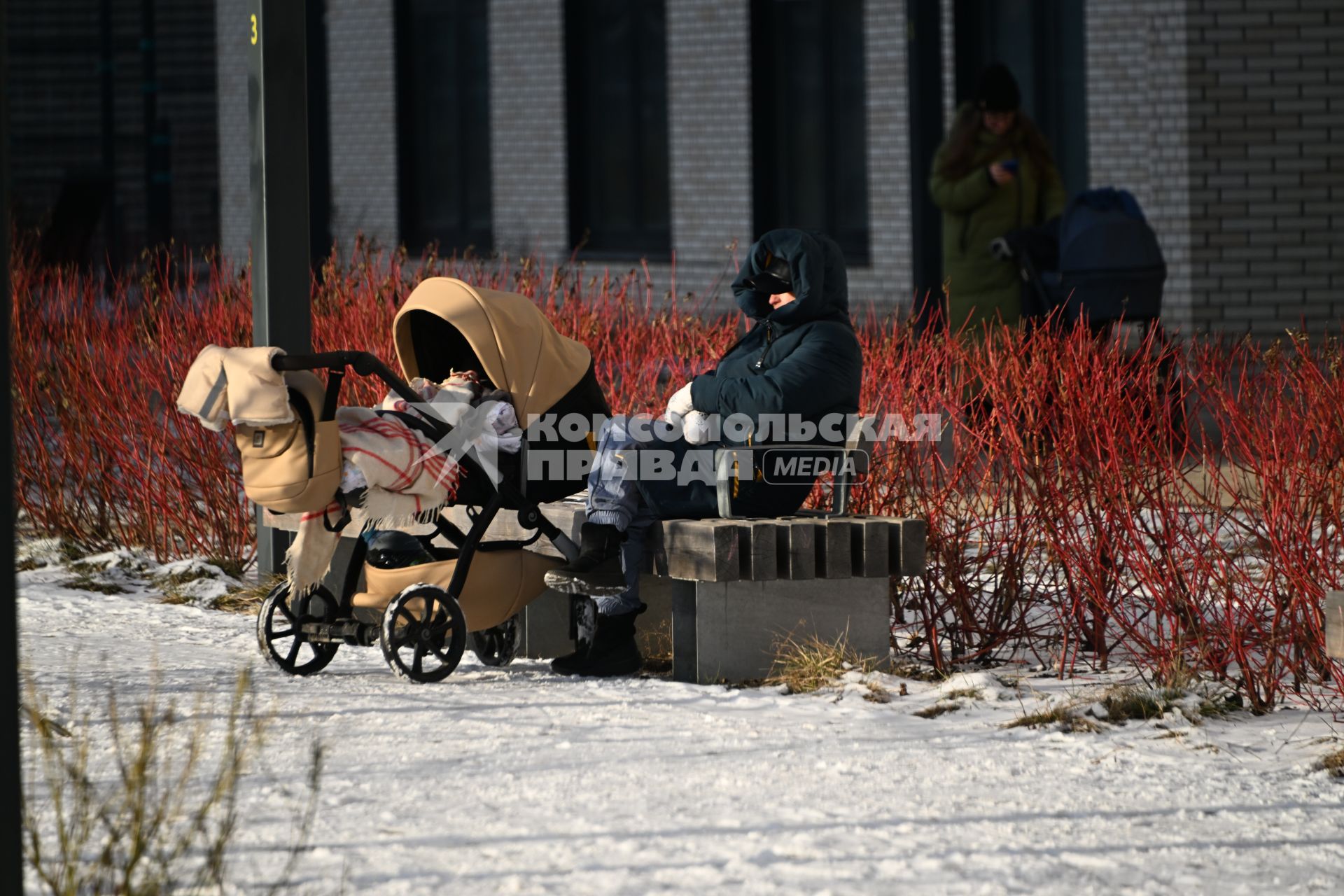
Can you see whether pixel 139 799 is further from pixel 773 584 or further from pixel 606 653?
pixel 773 584

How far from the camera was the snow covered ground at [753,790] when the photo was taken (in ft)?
12.1

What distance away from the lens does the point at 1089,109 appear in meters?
13.5

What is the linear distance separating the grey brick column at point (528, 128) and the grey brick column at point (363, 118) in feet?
4.39

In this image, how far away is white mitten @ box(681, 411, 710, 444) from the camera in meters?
5.46

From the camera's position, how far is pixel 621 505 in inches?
215

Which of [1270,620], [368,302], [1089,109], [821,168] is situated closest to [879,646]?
[1270,620]

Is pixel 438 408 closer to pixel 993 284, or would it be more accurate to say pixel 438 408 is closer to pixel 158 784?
pixel 158 784

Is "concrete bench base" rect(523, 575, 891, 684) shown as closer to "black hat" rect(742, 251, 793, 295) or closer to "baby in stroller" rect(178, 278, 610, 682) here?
"baby in stroller" rect(178, 278, 610, 682)

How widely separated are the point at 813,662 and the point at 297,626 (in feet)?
4.82

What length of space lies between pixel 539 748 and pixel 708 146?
12507 millimetres

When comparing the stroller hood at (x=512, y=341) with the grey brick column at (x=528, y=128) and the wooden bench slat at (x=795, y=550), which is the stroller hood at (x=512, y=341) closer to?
the wooden bench slat at (x=795, y=550)

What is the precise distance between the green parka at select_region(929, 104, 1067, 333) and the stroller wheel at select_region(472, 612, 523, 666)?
4473 millimetres

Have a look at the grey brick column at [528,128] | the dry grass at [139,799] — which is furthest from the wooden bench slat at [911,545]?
the grey brick column at [528,128]

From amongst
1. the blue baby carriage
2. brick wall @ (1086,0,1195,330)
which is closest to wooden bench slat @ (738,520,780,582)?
the blue baby carriage
